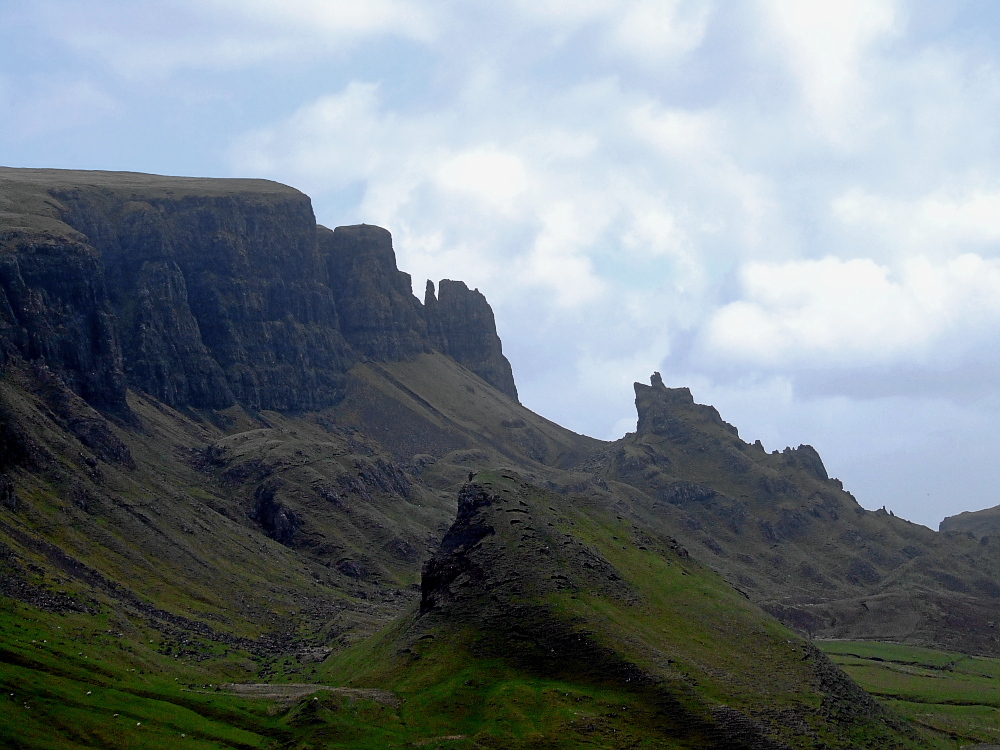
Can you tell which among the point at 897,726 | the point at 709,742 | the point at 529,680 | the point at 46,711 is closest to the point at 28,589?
the point at 46,711

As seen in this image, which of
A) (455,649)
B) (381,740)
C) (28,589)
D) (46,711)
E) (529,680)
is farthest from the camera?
(28,589)

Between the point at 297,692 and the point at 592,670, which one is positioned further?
the point at 592,670

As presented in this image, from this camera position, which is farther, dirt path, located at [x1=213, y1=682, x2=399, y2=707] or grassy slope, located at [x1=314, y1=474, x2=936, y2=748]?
dirt path, located at [x1=213, y1=682, x2=399, y2=707]

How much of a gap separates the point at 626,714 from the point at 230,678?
85.5 metres

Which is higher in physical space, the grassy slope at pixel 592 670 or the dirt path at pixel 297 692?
the grassy slope at pixel 592 670

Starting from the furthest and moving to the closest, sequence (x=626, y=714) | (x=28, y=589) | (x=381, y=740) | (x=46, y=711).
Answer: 1. (x=28, y=589)
2. (x=626, y=714)
3. (x=381, y=740)
4. (x=46, y=711)

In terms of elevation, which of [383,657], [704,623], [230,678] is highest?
[704,623]

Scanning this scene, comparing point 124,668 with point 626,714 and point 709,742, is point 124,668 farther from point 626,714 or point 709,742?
point 709,742

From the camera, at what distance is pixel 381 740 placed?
134125 mm

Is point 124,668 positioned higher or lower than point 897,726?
lower

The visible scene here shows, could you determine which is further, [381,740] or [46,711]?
[381,740]

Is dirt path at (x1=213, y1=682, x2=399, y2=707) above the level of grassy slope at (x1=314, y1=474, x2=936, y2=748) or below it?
below

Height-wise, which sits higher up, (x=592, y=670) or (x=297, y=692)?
(x=592, y=670)

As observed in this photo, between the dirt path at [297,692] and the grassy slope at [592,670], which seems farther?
the dirt path at [297,692]
